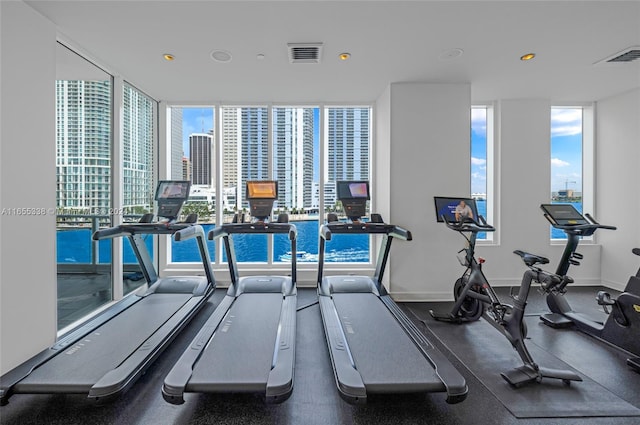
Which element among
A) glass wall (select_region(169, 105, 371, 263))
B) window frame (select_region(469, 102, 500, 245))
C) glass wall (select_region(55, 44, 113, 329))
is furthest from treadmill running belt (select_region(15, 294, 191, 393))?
window frame (select_region(469, 102, 500, 245))

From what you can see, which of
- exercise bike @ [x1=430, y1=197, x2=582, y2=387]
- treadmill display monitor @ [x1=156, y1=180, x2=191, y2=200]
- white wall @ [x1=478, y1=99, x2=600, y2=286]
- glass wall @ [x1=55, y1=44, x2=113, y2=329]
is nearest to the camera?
exercise bike @ [x1=430, y1=197, x2=582, y2=387]

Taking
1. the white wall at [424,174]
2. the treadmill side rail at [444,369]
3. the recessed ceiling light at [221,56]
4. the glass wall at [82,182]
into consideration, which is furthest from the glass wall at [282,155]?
the treadmill side rail at [444,369]

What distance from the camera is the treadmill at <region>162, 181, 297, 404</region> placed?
1.94m

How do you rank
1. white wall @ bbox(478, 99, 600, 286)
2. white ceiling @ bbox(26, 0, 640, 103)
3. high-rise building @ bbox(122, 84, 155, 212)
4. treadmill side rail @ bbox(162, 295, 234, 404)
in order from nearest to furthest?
treadmill side rail @ bbox(162, 295, 234, 404) < white ceiling @ bbox(26, 0, 640, 103) < high-rise building @ bbox(122, 84, 155, 212) < white wall @ bbox(478, 99, 600, 286)

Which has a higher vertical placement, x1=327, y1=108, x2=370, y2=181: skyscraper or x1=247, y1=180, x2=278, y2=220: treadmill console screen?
x1=327, y1=108, x2=370, y2=181: skyscraper

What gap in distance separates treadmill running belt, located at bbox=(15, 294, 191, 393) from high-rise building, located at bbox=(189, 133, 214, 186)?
2.36 meters

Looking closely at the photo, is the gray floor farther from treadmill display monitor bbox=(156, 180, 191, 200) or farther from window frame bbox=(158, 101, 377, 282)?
window frame bbox=(158, 101, 377, 282)

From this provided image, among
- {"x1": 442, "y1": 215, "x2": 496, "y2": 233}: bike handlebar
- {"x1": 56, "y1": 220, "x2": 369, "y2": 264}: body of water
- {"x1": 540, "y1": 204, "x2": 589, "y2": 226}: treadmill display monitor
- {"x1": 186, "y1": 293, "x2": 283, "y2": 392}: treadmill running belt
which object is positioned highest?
{"x1": 540, "y1": 204, "x2": 589, "y2": 226}: treadmill display monitor

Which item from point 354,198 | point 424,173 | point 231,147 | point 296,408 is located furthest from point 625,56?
point 231,147

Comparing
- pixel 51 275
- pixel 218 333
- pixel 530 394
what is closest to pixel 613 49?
pixel 530 394

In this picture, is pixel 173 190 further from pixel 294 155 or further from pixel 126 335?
pixel 294 155

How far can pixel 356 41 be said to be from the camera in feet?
9.87

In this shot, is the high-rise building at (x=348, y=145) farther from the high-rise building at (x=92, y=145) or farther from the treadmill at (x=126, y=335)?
the high-rise building at (x=92, y=145)

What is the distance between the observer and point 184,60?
3414 millimetres
